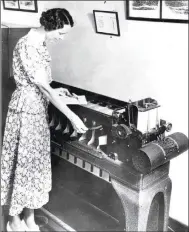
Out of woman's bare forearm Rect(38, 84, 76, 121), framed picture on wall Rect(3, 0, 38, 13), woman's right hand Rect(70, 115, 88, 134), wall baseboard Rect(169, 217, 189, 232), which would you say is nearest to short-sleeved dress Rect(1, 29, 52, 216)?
woman's bare forearm Rect(38, 84, 76, 121)

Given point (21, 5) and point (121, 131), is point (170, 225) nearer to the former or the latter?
point (121, 131)

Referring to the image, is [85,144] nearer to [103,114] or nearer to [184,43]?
[103,114]

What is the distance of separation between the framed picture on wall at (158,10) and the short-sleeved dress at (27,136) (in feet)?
2.68

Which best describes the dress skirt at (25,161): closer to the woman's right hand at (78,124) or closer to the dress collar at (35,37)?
the woman's right hand at (78,124)

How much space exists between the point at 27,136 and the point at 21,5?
2.13 meters

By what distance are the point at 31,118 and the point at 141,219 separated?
1.10 metres

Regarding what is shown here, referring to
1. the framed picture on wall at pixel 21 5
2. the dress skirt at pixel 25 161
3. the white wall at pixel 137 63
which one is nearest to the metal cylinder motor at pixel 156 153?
the white wall at pixel 137 63

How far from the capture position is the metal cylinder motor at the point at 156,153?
7.29ft

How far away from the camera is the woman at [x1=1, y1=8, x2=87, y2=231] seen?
2.46 metres

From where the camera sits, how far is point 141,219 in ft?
7.93

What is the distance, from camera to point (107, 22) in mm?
3086

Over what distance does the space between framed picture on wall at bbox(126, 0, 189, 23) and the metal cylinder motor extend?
0.88 metres

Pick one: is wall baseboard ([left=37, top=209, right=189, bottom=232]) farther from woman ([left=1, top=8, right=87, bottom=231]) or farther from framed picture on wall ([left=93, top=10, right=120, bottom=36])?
framed picture on wall ([left=93, top=10, right=120, bottom=36])

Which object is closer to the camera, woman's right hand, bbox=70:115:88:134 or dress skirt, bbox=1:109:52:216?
woman's right hand, bbox=70:115:88:134
